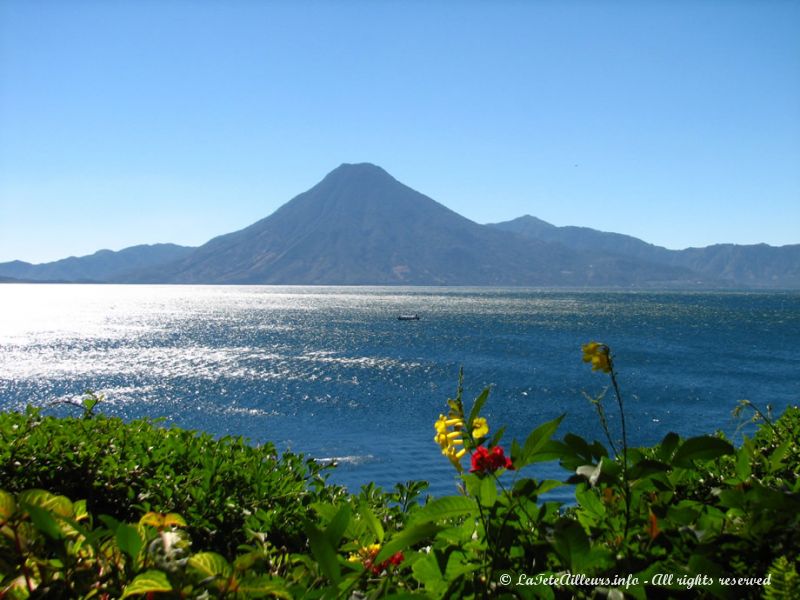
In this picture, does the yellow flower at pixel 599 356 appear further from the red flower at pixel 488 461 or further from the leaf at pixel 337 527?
the leaf at pixel 337 527

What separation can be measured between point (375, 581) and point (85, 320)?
528ft

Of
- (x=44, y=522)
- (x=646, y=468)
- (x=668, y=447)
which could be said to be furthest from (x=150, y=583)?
(x=668, y=447)

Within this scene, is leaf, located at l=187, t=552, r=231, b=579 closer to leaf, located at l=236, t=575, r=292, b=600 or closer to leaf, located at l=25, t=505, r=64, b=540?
leaf, located at l=236, t=575, r=292, b=600

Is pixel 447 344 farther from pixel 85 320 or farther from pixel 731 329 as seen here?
pixel 85 320

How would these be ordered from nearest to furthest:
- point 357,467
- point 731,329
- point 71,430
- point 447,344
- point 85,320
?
point 71,430 < point 357,467 < point 447,344 < point 731,329 < point 85,320

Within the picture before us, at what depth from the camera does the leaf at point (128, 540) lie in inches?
62.6

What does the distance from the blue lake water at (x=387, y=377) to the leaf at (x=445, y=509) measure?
775cm

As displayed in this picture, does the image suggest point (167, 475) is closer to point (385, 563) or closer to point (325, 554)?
point (385, 563)

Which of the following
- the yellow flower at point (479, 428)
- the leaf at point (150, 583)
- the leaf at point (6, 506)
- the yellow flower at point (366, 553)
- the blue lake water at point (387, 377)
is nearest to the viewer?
the leaf at point (150, 583)

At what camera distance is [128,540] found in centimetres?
161

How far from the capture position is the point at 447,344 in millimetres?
85312

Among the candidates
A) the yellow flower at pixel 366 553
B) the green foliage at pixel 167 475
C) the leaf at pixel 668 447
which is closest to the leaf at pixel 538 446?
the leaf at pixel 668 447

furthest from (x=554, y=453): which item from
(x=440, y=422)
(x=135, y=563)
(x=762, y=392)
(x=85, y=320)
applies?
(x=85, y=320)

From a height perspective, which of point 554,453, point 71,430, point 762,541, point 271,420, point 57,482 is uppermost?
point 554,453
